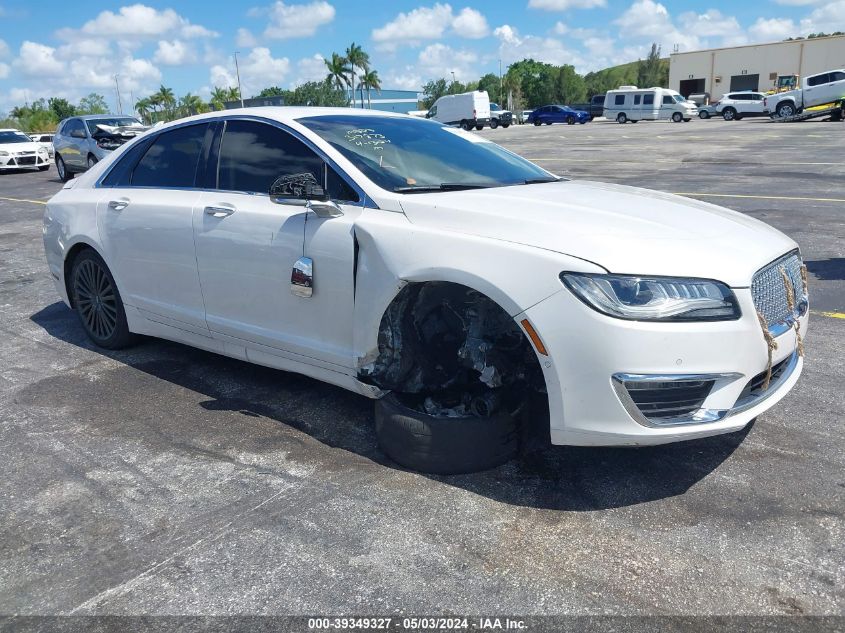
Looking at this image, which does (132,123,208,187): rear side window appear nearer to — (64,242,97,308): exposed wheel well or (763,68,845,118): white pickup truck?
(64,242,97,308): exposed wheel well

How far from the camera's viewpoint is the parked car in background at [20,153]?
23859 millimetres

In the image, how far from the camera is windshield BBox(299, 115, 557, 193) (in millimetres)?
3816

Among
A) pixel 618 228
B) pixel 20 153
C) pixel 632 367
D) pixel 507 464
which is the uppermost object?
pixel 20 153

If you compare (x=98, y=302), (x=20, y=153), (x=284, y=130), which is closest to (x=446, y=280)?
(x=284, y=130)

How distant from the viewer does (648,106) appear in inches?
1881

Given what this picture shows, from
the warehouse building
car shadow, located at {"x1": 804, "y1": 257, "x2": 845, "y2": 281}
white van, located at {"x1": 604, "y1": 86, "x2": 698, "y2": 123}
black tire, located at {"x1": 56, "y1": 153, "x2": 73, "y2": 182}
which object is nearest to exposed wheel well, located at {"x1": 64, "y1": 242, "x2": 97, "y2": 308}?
car shadow, located at {"x1": 804, "y1": 257, "x2": 845, "y2": 281}

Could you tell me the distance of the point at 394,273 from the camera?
3.37 metres

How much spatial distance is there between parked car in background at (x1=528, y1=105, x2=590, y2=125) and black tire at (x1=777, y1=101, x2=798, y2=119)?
47.7 ft

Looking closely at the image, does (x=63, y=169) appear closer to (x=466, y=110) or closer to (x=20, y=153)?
(x=20, y=153)

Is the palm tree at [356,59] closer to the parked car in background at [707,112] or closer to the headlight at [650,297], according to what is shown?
the parked car in background at [707,112]

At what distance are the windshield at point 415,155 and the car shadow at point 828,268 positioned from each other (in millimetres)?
3816

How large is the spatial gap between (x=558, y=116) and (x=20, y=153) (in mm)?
38242

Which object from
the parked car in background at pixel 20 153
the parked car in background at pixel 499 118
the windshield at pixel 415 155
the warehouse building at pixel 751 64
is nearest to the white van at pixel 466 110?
the parked car in background at pixel 499 118

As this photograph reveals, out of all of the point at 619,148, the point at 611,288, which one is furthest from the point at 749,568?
the point at 619,148
